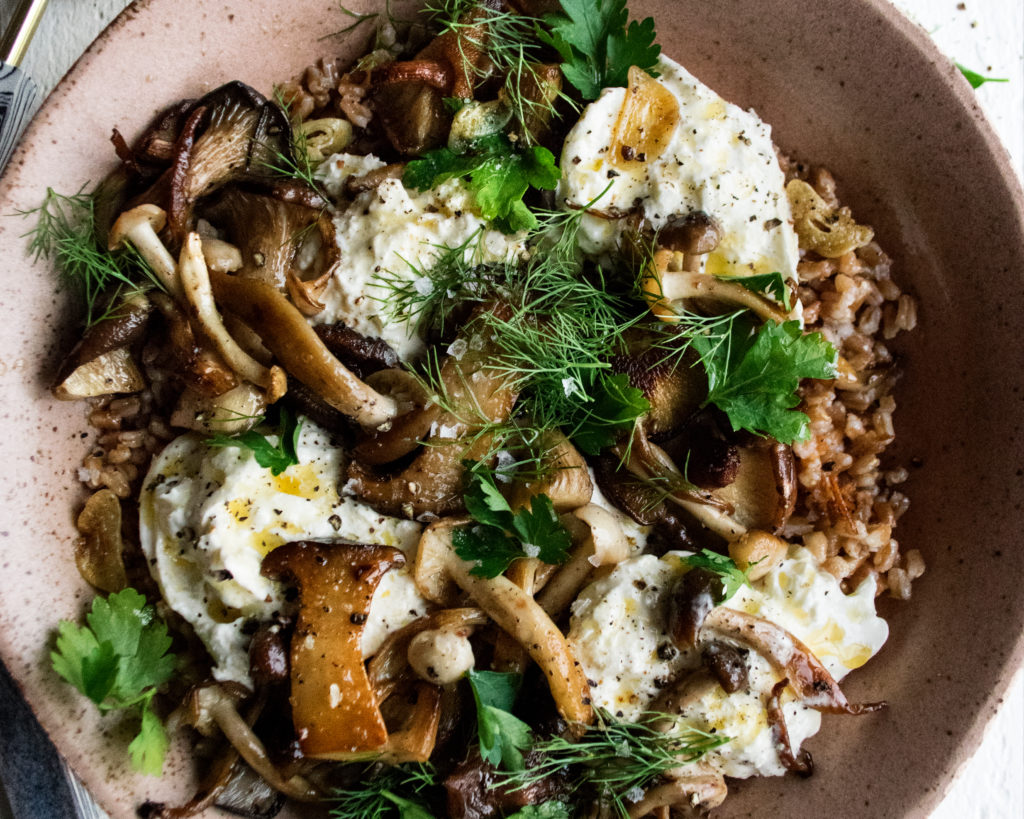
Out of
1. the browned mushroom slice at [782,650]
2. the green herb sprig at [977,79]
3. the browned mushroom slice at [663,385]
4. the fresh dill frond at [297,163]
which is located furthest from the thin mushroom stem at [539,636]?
the green herb sprig at [977,79]

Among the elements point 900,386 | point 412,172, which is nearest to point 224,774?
point 412,172

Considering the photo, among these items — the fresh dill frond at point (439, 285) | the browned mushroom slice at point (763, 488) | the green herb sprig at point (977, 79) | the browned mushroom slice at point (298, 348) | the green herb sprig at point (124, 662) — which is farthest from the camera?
the green herb sprig at point (977, 79)

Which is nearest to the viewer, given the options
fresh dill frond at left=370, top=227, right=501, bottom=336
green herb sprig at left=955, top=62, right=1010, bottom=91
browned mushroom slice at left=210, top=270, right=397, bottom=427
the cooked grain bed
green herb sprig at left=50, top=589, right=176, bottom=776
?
green herb sprig at left=50, top=589, right=176, bottom=776

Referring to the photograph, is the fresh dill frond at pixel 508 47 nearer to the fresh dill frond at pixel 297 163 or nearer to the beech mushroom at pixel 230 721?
the fresh dill frond at pixel 297 163

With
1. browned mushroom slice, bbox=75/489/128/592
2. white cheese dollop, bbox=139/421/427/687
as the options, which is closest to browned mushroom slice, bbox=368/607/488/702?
white cheese dollop, bbox=139/421/427/687

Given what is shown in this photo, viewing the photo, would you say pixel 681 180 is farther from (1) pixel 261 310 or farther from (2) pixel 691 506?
(1) pixel 261 310

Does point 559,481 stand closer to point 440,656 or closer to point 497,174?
point 440,656

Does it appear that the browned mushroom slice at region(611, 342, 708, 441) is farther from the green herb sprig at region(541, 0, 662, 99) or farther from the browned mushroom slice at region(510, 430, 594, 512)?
the green herb sprig at region(541, 0, 662, 99)
